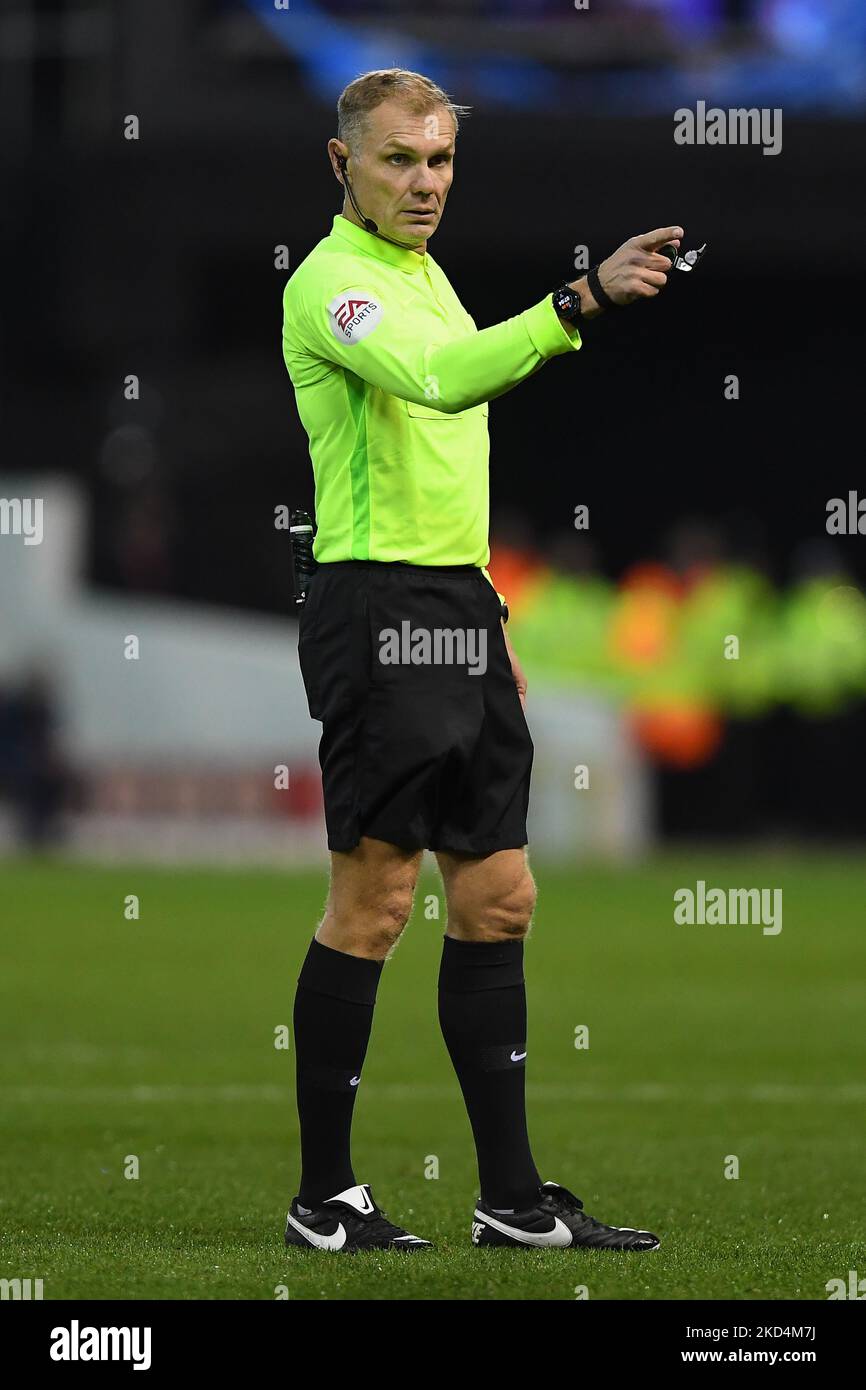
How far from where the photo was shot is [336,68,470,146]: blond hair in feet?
16.2

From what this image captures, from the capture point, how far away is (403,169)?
498cm

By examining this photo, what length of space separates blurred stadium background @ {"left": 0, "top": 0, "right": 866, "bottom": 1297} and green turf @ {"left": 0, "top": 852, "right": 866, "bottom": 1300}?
93.7 inches

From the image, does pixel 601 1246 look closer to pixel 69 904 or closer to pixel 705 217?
pixel 69 904

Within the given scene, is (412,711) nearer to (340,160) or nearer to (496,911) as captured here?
(496,911)

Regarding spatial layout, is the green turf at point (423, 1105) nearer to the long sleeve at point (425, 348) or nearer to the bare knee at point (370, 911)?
the bare knee at point (370, 911)

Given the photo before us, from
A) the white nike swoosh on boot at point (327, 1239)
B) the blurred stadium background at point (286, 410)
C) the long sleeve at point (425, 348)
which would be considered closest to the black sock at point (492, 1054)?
the white nike swoosh on boot at point (327, 1239)

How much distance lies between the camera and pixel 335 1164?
5.07 metres

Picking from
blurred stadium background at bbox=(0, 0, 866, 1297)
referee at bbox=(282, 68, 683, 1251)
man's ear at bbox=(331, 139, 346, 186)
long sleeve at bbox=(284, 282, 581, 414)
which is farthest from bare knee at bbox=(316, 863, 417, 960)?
blurred stadium background at bbox=(0, 0, 866, 1297)

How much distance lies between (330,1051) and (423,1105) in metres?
2.48

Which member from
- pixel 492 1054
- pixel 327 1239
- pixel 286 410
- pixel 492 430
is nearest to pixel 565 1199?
pixel 492 1054

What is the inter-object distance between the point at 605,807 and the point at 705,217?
5.01 meters

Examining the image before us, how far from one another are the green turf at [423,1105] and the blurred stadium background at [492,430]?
7.81 feet

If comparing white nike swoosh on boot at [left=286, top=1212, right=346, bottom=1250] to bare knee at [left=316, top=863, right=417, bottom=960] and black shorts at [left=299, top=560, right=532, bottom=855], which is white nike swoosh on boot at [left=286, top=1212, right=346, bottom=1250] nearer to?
bare knee at [left=316, top=863, right=417, bottom=960]

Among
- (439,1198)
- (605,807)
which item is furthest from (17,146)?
(439,1198)
